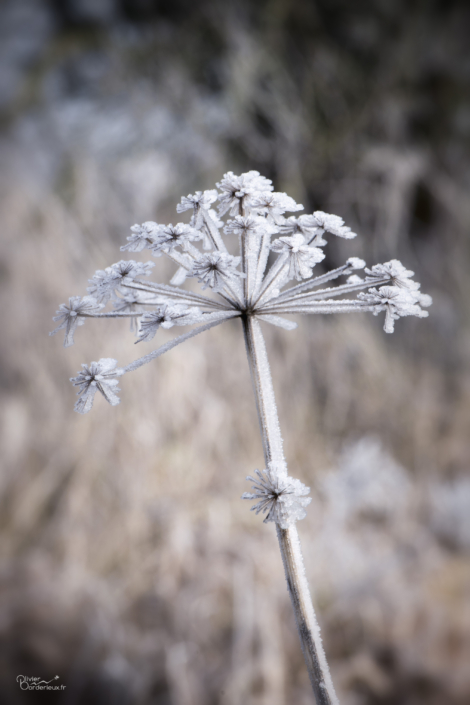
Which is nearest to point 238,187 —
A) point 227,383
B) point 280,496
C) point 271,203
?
point 271,203

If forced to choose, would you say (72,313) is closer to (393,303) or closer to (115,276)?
(115,276)

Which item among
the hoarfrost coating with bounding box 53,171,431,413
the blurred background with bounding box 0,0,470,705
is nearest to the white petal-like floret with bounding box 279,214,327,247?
the hoarfrost coating with bounding box 53,171,431,413

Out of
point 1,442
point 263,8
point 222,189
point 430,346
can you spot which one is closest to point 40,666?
point 1,442

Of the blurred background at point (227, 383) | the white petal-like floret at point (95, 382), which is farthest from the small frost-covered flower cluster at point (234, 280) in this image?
the blurred background at point (227, 383)

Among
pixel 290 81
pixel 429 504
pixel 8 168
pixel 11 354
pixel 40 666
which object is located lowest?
pixel 40 666

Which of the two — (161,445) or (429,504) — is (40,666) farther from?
(429,504)

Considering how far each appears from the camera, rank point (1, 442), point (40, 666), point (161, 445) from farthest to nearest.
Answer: point (1, 442) → point (161, 445) → point (40, 666)
